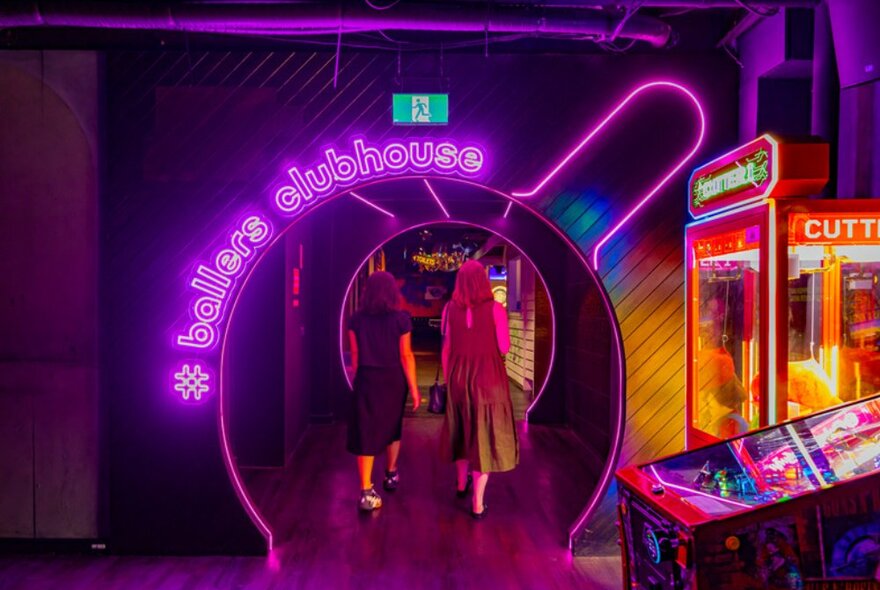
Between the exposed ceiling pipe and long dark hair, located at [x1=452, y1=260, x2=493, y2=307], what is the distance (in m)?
1.66

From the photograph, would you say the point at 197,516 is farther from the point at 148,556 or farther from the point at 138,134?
the point at 138,134

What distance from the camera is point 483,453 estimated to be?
4.39m

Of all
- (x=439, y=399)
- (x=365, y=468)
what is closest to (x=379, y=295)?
(x=439, y=399)

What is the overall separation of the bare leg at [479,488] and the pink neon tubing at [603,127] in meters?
1.70

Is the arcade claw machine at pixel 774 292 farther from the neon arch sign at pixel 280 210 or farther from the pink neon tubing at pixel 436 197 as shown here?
the pink neon tubing at pixel 436 197

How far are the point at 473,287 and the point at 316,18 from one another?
2.05 m

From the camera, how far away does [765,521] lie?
1.79 meters

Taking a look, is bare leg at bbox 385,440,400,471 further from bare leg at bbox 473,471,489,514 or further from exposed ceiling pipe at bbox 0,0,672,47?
exposed ceiling pipe at bbox 0,0,672,47

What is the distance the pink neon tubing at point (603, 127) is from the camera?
13.2 ft

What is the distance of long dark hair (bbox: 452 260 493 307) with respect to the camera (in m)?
4.51

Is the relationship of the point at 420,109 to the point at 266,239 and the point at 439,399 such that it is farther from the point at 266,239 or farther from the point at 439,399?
the point at 439,399

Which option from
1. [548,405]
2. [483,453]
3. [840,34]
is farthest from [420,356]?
[840,34]

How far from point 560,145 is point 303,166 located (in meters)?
1.68

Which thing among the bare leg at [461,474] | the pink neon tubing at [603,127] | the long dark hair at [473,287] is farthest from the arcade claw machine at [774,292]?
the bare leg at [461,474]
